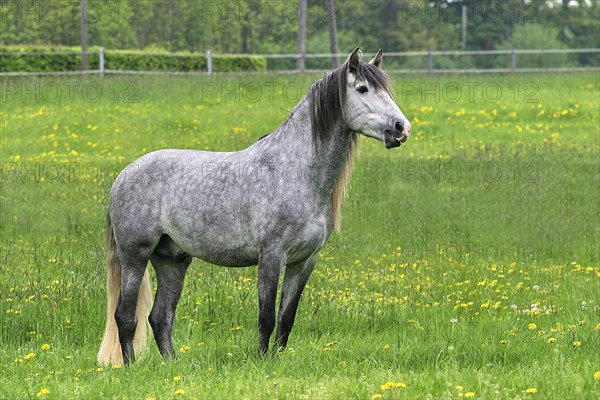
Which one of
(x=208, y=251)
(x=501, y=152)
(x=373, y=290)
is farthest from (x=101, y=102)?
(x=208, y=251)

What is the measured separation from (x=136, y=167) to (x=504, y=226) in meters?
7.88

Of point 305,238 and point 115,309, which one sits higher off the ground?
point 305,238

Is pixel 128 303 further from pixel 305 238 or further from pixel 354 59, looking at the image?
pixel 354 59

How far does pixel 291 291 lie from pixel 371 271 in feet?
13.1

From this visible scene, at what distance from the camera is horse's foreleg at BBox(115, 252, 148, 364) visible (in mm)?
7270

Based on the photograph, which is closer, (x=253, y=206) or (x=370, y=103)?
(x=370, y=103)

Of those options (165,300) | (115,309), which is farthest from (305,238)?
(115,309)

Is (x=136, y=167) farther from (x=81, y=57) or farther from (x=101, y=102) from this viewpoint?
(x=81, y=57)

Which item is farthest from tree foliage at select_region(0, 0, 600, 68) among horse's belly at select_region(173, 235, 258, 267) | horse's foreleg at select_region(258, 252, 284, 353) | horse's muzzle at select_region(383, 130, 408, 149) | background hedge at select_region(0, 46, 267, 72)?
horse's muzzle at select_region(383, 130, 408, 149)

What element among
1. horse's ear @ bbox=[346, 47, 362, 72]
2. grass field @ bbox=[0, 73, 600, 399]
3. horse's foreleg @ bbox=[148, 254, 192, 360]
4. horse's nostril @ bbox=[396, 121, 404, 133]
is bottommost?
grass field @ bbox=[0, 73, 600, 399]

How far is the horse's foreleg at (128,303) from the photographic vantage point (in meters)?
7.27

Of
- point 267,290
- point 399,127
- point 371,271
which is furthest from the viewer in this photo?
point 371,271

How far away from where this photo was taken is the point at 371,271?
10.8m

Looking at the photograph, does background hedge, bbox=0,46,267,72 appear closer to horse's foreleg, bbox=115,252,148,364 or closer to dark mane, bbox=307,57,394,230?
horse's foreleg, bbox=115,252,148,364
